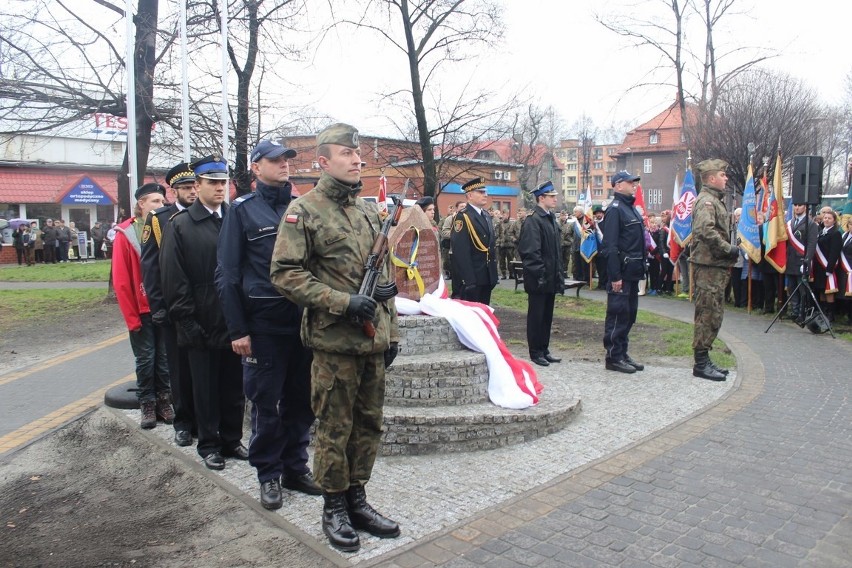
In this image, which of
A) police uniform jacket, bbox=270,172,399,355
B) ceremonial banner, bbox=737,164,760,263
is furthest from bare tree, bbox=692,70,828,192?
police uniform jacket, bbox=270,172,399,355

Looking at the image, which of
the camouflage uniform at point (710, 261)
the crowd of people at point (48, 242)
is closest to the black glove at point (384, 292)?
the camouflage uniform at point (710, 261)

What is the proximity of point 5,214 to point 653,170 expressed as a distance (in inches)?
2305

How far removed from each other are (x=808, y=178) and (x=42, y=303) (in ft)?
52.6

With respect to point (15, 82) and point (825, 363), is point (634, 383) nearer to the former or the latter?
point (825, 363)

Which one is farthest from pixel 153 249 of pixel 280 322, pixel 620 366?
pixel 620 366

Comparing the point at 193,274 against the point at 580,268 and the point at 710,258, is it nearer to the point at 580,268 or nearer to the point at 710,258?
the point at 710,258

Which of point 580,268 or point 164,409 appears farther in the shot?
point 580,268

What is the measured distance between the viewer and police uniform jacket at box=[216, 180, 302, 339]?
4.27 m

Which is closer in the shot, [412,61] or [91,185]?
[412,61]

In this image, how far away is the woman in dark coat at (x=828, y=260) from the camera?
11500mm

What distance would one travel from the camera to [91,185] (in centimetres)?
3347

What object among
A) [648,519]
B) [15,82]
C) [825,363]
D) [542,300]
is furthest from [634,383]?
[15,82]

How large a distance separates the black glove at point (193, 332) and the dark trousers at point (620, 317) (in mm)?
4932

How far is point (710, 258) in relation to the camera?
7.67 meters
